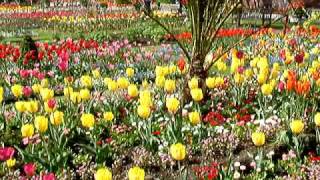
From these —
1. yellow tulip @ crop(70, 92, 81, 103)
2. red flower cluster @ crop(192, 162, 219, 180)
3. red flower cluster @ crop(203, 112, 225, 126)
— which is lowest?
red flower cluster @ crop(192, 162, 219, 180)

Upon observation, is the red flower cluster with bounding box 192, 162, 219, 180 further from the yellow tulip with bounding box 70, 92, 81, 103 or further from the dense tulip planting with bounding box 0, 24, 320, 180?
the yellow tulip with bounding box 70, 92, 81, 103

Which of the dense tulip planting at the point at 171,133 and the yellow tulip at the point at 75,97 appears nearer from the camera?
the dense tulip planting at the point at 171,133

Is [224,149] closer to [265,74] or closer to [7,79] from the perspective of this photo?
[265,74]

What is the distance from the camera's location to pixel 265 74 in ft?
23.3

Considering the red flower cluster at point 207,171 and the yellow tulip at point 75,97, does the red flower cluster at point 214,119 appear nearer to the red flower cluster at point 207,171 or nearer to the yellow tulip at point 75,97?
the red flower cluster at point 207,171

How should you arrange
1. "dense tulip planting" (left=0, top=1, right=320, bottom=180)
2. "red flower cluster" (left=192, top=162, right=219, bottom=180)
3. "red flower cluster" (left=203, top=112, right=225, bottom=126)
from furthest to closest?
"red flower cluster" (left=203, top=112, right=225, bottom=126) < "dense tulip planting" (left=0, top=1, right=320, bottom=180) < "red flower cluster" (left=192, top=162, right=219, bottom=180)

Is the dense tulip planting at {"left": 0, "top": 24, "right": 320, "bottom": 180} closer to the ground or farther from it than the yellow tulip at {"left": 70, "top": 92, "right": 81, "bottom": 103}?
closer to the ground

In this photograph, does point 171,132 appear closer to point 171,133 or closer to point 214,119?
point 171,133

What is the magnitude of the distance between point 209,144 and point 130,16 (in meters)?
23.9

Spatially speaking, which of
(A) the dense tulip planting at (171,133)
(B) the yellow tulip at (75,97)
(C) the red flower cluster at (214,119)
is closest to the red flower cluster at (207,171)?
(A) the dense tulip planting at (171,133)

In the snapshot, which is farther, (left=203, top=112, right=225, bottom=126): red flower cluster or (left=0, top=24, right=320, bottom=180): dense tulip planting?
(left=203, top=112, right=225, bottom=126): red flower cluster

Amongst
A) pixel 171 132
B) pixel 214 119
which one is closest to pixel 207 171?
pixel 171 132

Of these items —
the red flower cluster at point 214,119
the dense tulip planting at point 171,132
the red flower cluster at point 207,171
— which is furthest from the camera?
the red flower cluster at point 214,119

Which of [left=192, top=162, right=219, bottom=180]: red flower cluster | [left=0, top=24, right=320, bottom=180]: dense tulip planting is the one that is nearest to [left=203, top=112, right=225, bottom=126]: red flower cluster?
[left=0, top=24, right=320, bottom=180]: dense tulip planting
